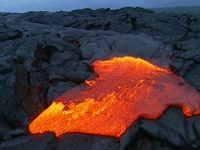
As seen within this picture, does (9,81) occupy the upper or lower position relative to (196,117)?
upper

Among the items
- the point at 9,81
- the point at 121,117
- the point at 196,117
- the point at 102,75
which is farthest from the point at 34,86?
the point at 196,117

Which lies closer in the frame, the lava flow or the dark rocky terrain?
→ the dark rocky terrain

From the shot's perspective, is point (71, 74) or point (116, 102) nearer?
point (116, 102)

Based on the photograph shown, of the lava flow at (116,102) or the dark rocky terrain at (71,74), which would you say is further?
the lava flow at (116,102)

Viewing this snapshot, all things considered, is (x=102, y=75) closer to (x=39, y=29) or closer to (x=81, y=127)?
(x=81, y=127)
